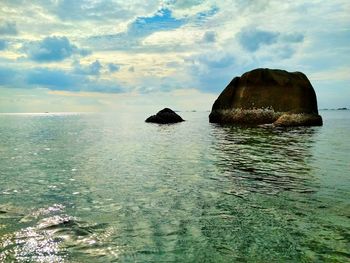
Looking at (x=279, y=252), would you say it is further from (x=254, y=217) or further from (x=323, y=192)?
(x=323, y=192)

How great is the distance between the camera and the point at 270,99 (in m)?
47.0

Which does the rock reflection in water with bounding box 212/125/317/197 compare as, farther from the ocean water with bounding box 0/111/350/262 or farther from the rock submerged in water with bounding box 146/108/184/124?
the rock submerged in water with bounding box 146/108/184/124

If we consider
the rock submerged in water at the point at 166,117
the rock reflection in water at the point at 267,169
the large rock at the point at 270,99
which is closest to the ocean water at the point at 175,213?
the rock reflection in water at the point at 267,169

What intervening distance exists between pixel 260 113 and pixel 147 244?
44285 mm

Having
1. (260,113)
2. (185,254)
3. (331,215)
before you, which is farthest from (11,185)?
(260,113)

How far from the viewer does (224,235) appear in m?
5.57

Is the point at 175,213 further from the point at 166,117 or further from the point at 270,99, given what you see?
the point at 166,117

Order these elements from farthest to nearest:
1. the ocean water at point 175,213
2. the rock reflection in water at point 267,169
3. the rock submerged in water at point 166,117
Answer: the rock submerged in water at point 166,117 < the rock reflection in water at point 267,169 < the ocean water at point 175,213

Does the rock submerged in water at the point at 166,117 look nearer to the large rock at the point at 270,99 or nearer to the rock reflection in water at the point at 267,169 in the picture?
the large rock at the point at 270,99

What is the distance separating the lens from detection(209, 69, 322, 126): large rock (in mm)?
44500

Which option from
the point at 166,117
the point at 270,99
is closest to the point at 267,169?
the point at 270,99

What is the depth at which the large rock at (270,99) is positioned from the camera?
44.5 meters

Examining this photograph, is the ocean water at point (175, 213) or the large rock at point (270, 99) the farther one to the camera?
the large rock at point (270, 99)

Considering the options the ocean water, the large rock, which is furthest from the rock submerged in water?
the ocean water
